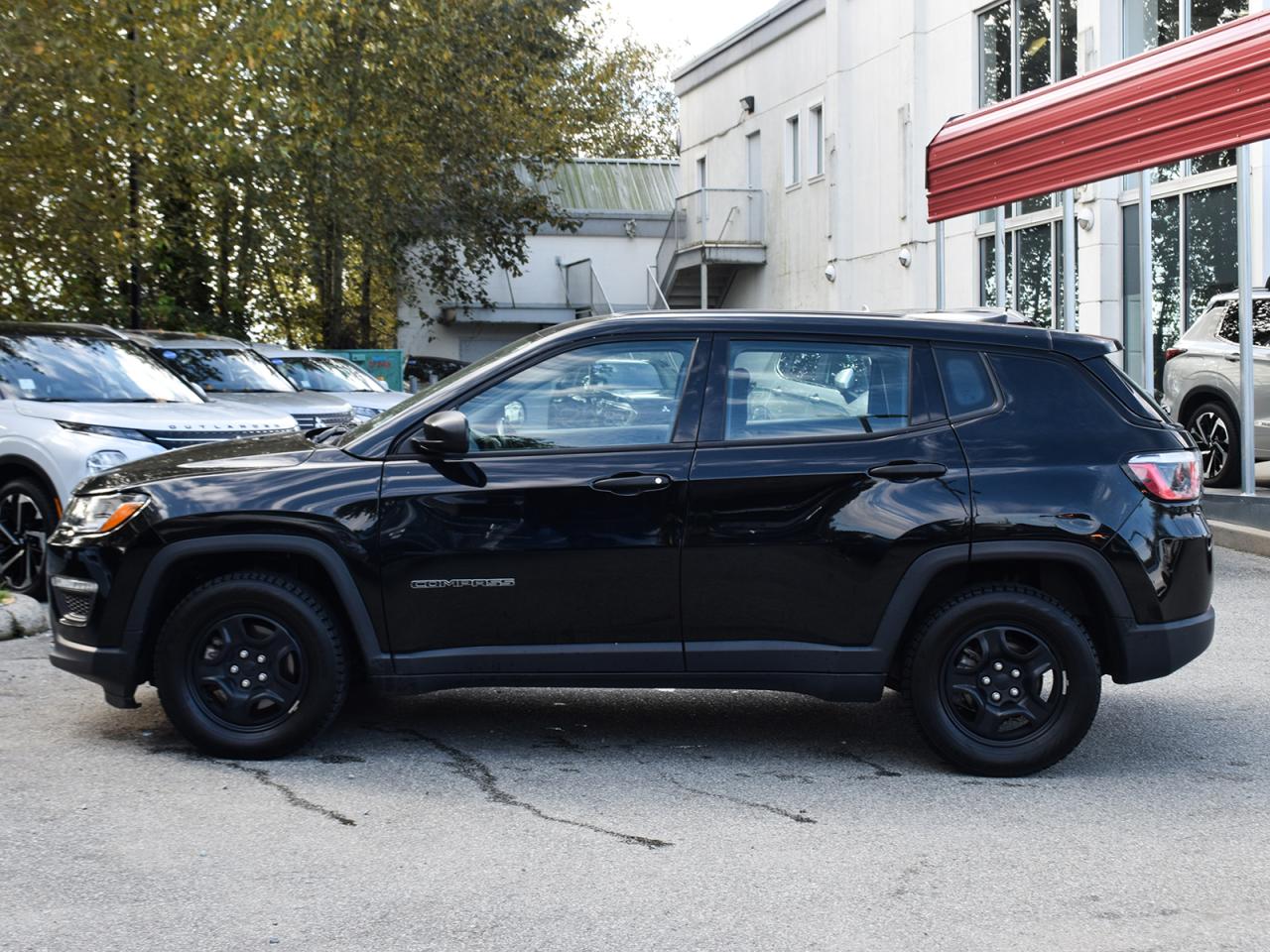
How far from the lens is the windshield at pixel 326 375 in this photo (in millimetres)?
18359

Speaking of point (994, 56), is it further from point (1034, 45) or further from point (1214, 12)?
point (1214, 12)

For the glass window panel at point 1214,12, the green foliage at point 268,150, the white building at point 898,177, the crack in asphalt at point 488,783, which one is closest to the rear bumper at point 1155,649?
the crack in asphalt at point 488,783

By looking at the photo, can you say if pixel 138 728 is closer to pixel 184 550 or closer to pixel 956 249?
pixel 184 550

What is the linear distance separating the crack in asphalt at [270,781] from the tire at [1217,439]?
10490mm

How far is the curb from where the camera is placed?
1202 cm

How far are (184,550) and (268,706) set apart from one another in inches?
26.3

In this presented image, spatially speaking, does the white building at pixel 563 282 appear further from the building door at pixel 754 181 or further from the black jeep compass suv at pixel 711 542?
the black jeep compass suv at pixel 711 542

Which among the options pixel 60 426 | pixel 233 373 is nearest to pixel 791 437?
pixel 60 426

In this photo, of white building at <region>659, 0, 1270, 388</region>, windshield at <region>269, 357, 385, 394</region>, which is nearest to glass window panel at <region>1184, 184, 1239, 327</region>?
white building at <region>659, 0, 1270, 388</region>

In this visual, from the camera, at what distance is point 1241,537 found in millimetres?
12336

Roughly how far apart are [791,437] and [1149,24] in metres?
17.6

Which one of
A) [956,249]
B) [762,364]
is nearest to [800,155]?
[956,249]

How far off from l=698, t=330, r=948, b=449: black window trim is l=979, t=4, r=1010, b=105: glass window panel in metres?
20.2

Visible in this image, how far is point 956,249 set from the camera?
2652 cm
